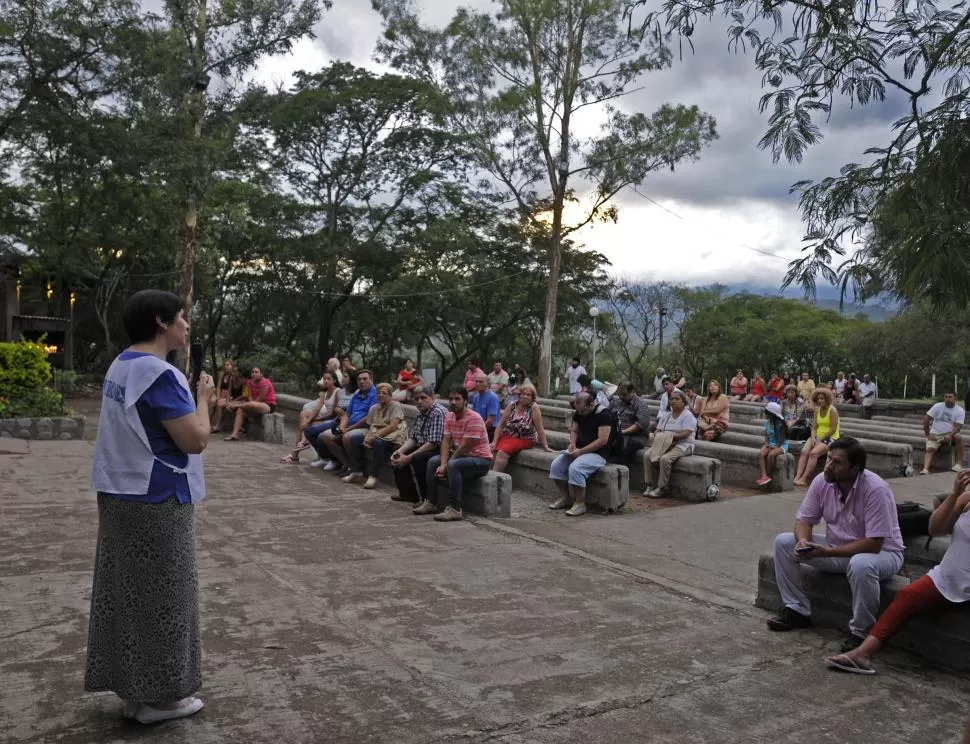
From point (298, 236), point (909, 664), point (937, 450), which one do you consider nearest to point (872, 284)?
point (909, 664)

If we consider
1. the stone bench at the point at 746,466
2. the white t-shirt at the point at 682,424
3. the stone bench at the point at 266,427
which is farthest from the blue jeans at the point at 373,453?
the stone bench at the point at 746,466

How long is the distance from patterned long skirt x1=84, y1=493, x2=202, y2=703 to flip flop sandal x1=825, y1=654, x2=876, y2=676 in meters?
3.19

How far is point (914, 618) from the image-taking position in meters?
4.56

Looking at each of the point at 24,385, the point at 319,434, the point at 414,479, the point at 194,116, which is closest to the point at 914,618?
the point at 414,479

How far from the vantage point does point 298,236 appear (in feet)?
99.6

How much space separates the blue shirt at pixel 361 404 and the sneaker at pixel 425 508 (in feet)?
8.75

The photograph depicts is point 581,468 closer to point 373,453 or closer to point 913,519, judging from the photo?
point 373,453

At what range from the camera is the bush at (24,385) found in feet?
43.0

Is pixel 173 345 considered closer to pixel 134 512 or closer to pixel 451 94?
pixel 134 512

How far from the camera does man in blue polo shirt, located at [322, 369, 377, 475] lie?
10.7 metres

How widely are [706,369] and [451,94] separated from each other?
20.0 metres

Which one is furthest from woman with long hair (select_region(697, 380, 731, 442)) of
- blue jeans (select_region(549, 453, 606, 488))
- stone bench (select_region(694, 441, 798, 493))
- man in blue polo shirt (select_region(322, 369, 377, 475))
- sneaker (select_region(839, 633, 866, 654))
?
sneaker (select_region(839, 633, 866, 654))

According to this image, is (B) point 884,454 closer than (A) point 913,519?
No

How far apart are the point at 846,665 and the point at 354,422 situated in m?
7.51
